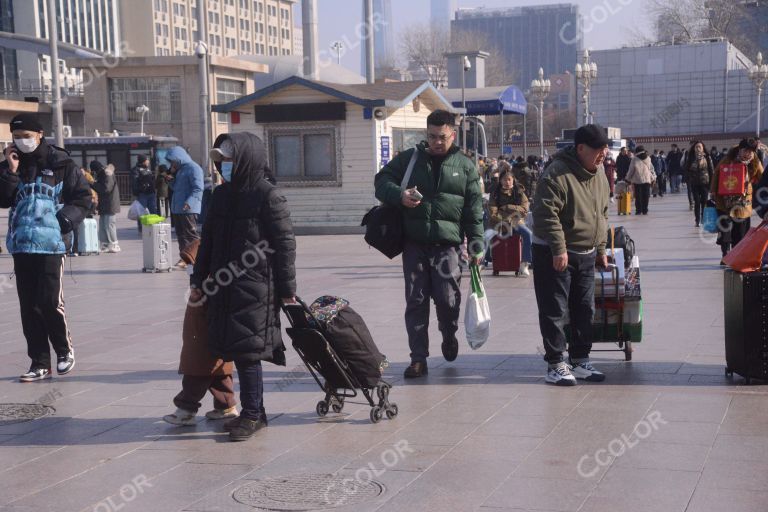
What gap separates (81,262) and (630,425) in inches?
522

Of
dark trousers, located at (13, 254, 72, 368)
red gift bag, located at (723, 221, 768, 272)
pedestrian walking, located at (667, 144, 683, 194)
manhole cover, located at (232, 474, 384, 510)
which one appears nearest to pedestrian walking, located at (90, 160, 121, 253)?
dark trousers, located at (13, 254, 72, 368)

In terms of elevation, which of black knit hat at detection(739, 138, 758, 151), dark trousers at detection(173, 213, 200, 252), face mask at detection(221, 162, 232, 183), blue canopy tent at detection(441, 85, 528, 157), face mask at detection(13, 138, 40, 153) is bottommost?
dark trousers at detection(173, 213, 200, 252)

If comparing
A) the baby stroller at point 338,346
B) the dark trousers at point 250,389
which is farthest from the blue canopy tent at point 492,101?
the dark trousers at point 250,389

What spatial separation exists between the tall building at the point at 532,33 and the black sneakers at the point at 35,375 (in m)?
162

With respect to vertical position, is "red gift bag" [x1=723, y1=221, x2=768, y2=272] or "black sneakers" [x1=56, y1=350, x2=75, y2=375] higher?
"red gift bag" [x1=723, y1=221, x2=768, y2=272]

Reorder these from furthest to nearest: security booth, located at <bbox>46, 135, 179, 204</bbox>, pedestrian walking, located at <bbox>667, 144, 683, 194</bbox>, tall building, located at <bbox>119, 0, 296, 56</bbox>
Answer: tall building, located at <bbox>119, 0, 296, 56</bbox>, security booth, located at <bbox>46, 135, 179, 204</bbox>, pedestrian walking, located at <bbox>667, 144, 683, 194</bbox>

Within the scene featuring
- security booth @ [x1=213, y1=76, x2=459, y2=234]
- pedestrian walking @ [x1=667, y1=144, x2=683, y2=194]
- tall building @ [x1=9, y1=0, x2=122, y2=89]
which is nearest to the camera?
security booth @ [x1=213, y1=76, x2=459, y2=234]

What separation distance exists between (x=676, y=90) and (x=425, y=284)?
65.3 meters

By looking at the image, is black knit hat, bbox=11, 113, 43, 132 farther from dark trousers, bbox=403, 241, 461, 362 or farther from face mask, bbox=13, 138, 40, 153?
dark trousers, bbox=403, 241, 461, 362

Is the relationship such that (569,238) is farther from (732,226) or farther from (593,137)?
(732,226)

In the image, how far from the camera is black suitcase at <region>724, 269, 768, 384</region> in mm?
6445

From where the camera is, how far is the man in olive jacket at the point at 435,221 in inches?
283

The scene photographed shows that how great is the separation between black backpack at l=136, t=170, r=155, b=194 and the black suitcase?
16.2m

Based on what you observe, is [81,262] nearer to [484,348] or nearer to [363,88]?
[363,88]
